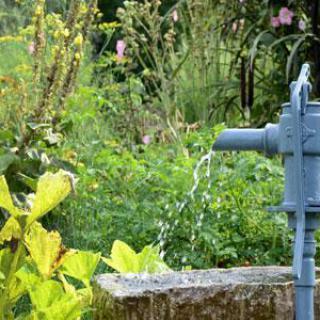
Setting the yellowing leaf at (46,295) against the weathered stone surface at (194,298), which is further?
the weathered stone surface at (194,298)

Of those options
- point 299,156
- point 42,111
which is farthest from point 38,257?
point 42,111

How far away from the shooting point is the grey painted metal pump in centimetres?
168

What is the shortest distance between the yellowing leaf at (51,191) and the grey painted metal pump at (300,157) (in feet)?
1.02

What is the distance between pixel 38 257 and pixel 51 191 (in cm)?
19

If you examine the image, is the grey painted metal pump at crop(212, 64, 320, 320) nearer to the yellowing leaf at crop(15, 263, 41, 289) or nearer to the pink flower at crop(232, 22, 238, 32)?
the yellowing leaf at crop(15, 263, 41, 289)

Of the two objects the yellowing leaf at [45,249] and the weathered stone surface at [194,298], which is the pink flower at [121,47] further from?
the yellowing leaf at [45,249]

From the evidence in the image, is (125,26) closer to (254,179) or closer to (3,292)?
(254,179)

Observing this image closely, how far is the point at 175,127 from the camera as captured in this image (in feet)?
23.3

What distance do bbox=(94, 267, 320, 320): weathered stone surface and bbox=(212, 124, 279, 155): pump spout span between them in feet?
1.72

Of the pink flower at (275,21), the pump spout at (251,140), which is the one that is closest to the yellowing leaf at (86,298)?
the pump spout at (251,140)

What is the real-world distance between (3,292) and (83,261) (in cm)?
28

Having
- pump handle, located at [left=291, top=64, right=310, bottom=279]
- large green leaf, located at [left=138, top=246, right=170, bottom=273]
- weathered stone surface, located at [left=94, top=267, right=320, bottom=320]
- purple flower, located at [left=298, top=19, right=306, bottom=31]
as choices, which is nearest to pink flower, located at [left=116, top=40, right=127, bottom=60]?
purple flower, located at [left=298, top=19, right=306, bottom=31]

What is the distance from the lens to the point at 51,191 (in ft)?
6.17

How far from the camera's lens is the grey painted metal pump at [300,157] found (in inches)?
66.2
